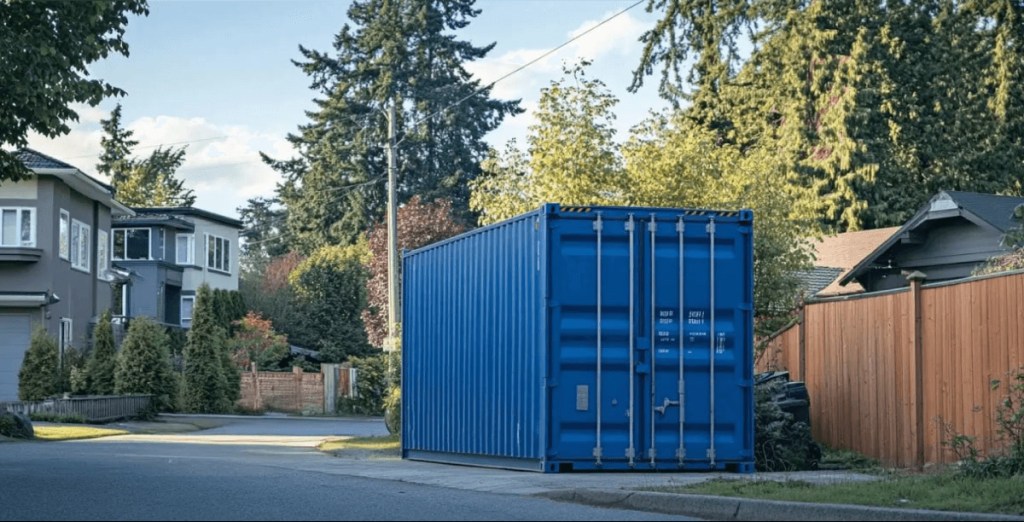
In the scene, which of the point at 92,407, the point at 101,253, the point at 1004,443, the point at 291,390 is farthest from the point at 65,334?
the point at 1004,443

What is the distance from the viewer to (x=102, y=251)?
49062mm

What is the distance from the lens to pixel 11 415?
93.1 feet

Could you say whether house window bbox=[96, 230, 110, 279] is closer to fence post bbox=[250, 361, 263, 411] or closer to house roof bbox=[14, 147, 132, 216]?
house roof bbox=[14, 147, 132, 216]

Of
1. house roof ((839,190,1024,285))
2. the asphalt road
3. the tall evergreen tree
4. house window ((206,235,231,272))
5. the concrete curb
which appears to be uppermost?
the tall evergreen tree

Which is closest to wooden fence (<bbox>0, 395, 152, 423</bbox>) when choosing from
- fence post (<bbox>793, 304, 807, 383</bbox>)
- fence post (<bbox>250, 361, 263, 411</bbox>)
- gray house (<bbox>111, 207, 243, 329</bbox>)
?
fence post (<bbox>250, 361, 263, 411</bbox>)

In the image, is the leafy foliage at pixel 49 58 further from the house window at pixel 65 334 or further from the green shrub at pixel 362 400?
the green shrub at pixel 362 400

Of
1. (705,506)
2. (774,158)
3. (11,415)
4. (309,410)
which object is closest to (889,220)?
(774,158)

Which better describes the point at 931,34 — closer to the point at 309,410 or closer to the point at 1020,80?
the point at 1020,80

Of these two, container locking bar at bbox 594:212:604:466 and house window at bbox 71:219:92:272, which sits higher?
house window at bbox 71:219:92:272

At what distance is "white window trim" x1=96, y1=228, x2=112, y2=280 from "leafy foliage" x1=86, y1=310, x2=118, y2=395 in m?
7.49

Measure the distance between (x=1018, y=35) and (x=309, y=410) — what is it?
86.2 ft

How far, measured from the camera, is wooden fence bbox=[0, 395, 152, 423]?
35438mm

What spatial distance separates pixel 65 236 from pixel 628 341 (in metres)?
32.1

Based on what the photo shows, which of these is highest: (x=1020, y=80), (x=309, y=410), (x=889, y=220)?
(x=1020, y=80)
